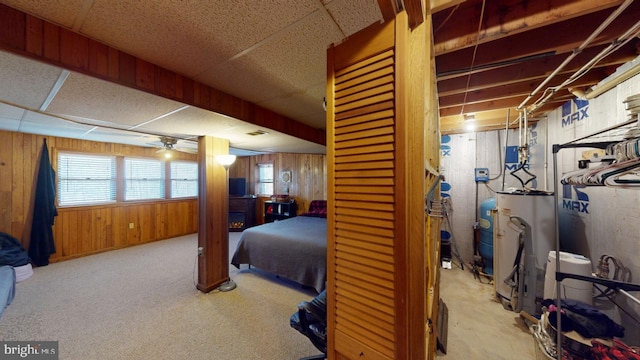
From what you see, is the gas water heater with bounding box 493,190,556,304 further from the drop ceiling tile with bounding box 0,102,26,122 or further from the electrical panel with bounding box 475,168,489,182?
the drop ceiling tile with bounding box 0,102,26,122

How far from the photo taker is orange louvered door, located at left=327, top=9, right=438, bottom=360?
707 mm

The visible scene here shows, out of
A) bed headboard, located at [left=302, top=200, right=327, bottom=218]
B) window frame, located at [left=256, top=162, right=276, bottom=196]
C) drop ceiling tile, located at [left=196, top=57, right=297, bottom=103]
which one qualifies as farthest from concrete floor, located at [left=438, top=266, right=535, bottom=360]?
window frame, located at [left=256, top=162, right=276, bottom=196]

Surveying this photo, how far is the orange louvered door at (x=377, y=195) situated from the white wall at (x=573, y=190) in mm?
1634

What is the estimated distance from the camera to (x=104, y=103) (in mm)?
1763

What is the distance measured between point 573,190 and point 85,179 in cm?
740

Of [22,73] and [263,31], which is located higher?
[263,31]

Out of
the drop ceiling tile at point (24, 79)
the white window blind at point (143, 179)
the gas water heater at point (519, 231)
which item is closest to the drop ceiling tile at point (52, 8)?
the drop ceiling tile at point (24, 79)

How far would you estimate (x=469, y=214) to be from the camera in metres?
3.59

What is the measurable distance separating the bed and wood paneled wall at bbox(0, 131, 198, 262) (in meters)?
2.96

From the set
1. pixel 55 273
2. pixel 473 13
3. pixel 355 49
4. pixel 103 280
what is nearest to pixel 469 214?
pixel 473 13

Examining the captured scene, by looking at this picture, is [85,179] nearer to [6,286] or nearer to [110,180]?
[110,180]

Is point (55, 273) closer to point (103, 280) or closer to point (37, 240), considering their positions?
point (37, 240)

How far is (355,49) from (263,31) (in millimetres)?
672

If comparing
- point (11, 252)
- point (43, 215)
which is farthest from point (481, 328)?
point (43, 215)
